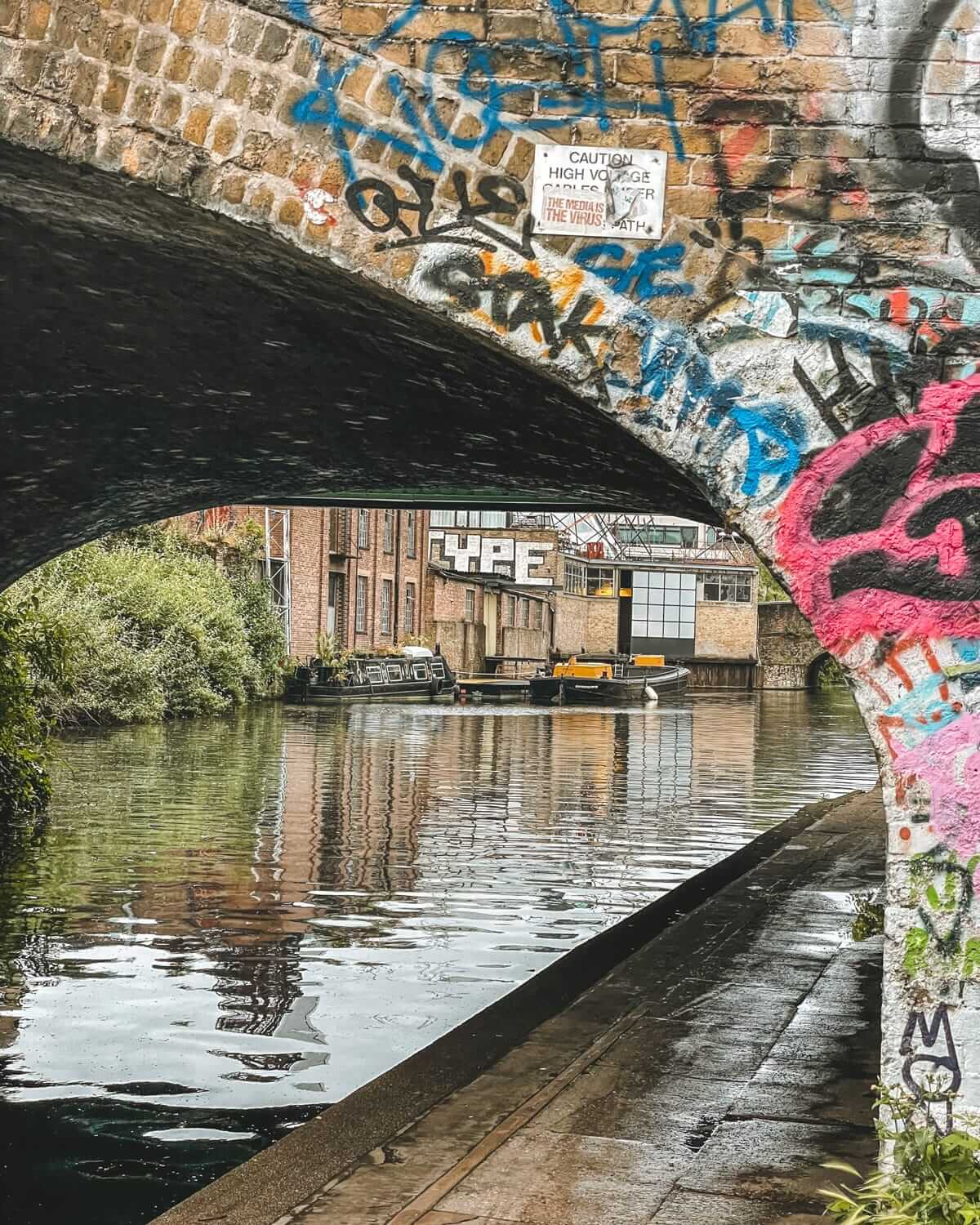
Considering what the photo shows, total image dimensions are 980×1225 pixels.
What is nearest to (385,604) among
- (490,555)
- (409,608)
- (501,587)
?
(409,608)

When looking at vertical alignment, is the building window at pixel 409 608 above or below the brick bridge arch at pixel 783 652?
above

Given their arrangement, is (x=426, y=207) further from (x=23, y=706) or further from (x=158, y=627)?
(x=158, y=627)

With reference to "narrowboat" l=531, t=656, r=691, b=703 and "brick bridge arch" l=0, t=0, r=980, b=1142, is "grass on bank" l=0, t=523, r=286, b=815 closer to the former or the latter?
"narrowboat" l=531, t=656, r=691, b=703

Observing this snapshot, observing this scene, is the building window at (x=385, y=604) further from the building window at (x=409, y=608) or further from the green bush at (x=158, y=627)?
the green bush at (x=158, y=627)

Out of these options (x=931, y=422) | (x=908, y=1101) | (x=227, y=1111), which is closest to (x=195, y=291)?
(x=931, y=422)

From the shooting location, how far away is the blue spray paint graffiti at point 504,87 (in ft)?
15.3

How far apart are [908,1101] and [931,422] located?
2.00 m

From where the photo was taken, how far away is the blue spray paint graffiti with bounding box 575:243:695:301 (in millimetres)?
4641

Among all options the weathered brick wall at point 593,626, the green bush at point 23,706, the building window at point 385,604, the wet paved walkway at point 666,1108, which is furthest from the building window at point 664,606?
the wet paved walkway at point 666,1108

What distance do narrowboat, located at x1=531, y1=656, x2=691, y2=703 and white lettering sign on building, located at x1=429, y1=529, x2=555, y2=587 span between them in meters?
7.07

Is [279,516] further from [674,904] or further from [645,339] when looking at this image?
[645,339]

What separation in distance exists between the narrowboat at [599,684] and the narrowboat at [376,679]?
306cm

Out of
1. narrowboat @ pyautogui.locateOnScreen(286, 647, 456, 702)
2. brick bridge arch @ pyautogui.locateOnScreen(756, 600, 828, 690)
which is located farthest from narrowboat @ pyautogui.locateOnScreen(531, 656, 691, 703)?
brick bridge arch @ pyautogui.locateOnScreen(756, 600, 828, 690)

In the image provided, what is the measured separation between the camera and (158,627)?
3309 cm
